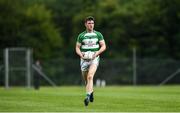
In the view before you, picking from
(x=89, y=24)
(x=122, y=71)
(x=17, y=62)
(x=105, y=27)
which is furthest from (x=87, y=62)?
(x=105, y=27)

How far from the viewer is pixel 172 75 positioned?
62.8m

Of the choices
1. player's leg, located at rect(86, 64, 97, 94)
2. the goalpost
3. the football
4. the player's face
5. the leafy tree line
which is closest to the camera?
player's leg, located at rect(86, 64, 97, 94)

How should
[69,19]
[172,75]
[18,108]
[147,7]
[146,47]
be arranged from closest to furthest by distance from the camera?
1. [18,108]
2. [172,75]
3. [146,47]
4. [147,7]
5. [69,19]

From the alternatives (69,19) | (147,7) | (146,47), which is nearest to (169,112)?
(146,47)

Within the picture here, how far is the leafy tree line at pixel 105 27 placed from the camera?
86581 millimetres

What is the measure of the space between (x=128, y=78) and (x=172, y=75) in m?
3.98

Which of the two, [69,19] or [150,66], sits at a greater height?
[69,19]

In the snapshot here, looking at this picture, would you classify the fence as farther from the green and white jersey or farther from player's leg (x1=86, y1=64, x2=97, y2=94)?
player's leg (x1=86, y1=64, x2=97, y2=94)

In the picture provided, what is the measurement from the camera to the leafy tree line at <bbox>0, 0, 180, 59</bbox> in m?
86.6

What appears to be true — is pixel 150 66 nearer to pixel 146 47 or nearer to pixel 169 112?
pixel 146 47

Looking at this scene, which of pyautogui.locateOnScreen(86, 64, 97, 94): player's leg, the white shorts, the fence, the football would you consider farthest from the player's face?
the fence

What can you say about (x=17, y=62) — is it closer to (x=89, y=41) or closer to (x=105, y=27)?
(x=89, y=41)

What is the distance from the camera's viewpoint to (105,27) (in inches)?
3728

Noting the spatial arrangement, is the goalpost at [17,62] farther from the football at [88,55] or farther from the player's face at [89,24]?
the player's face at [89,24]
